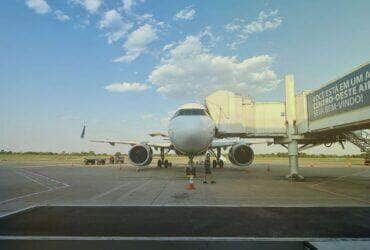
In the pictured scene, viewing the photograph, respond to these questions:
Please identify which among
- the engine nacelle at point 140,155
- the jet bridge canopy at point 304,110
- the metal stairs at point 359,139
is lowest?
the engine nacelle at point 140,155

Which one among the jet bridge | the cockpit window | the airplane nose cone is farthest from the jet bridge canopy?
the airplane nose cone

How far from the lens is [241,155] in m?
26.6

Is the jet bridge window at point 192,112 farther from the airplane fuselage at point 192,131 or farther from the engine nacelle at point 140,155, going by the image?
the engine nacelle at point 140,155

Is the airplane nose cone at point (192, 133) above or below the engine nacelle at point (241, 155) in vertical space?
above

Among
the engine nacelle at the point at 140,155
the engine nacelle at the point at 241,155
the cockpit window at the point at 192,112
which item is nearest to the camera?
the cockpit window at the point at 192,112

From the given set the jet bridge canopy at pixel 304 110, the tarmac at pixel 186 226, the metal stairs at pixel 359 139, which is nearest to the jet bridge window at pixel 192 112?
the jet bridge canopy at pixel 304 110

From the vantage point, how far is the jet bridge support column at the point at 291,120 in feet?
69.9

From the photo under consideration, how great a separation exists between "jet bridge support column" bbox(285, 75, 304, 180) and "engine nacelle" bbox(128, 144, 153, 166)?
12.1m

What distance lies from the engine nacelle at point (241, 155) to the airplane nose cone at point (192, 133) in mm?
5475

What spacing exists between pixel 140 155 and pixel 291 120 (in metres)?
13.4

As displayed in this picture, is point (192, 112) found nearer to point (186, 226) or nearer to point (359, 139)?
point (359, 139)

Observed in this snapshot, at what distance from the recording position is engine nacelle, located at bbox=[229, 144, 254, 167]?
26266mm

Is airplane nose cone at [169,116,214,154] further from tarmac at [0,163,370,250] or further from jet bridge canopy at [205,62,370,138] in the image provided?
tarmac at [0,163,370,250]

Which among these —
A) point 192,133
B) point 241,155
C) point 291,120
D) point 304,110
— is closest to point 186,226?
point 192,133
